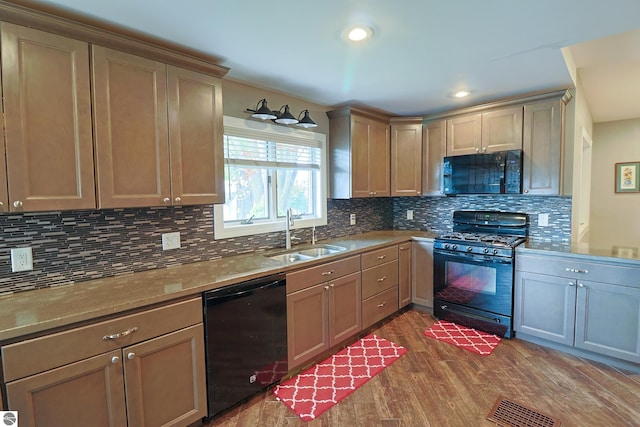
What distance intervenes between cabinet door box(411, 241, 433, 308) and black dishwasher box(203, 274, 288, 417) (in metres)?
1.92

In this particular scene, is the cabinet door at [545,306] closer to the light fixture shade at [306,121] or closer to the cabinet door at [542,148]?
the cabinet door at [542,148]

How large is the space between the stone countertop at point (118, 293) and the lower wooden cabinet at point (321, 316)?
282 millimetres

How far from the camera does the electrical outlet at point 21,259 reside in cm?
166

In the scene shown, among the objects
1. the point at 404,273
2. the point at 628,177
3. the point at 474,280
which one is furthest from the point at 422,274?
the point at 628,177

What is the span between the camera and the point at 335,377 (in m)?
2.38

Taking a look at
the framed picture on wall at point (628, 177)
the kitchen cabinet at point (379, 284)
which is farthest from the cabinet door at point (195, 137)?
the framed picture on wall at point (628, 177)

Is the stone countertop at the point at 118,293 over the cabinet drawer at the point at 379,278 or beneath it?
over

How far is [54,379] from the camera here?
1.33 metres

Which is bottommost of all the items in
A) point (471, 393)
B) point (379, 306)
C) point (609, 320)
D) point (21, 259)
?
point (471, 393)

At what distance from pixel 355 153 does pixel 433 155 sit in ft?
3.43

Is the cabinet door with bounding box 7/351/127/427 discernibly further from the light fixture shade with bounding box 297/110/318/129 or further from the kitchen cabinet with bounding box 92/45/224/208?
the light fixture shade with bounding box 297/110/318/129

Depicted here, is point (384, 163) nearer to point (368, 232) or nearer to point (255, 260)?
point (368, 232)

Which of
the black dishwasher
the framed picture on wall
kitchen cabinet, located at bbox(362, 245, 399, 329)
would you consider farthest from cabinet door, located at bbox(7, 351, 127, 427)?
the framed picture on wall

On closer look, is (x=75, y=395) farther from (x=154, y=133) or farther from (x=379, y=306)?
(x=379, y=306)
